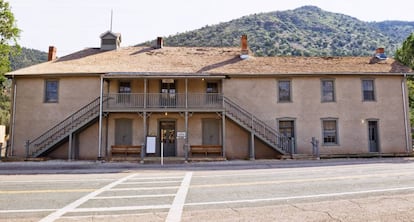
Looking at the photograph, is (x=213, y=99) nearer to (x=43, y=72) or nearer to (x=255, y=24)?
(x=43, y=72)

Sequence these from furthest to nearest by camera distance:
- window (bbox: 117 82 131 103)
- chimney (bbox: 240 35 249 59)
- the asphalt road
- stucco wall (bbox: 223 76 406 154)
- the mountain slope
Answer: the mountain slope
chimney (bbox: 240 35 249 59)
stucco wall (bbox: 223 76 406 154)
window (bbox: 117 82 131 103)
the asphalt road

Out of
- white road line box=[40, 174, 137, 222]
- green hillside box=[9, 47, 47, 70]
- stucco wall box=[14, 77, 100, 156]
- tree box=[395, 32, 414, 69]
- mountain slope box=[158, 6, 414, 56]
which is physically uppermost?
mountain slope box=[158, 6, 414, 56]

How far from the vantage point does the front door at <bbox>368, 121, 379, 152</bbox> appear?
1966 cm

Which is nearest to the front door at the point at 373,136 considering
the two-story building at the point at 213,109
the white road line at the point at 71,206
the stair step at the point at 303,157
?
the two-story building at the point at 213,109

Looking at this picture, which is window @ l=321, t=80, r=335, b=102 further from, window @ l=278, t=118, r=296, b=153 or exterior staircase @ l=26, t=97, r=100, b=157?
exterior staircase @ l=26, t=97, r=100, b=157

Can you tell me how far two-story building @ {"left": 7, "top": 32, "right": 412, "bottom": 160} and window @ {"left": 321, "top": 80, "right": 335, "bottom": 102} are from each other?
0.07 m

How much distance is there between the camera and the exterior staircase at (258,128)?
18.0 meters

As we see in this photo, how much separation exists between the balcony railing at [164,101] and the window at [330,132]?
24.4 ft

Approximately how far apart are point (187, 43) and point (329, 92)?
59.1 m

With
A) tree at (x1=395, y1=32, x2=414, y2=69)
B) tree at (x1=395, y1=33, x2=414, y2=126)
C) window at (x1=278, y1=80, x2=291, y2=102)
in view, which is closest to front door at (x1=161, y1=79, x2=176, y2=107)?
window at (x1=278, y1=80, x2=291, y2=102)

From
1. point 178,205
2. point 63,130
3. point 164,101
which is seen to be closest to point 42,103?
point 63,130

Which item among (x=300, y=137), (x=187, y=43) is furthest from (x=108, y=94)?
(x=187, y=43)

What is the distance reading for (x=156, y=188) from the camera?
856 centimetres

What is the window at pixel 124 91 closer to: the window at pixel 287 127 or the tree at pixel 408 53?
the window at pixel 287 127
